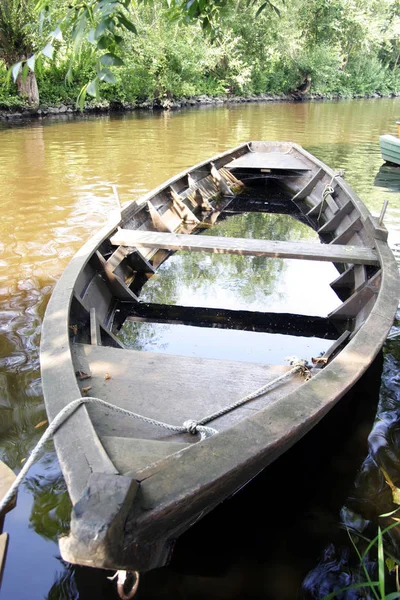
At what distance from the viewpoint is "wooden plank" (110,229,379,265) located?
12.2ft

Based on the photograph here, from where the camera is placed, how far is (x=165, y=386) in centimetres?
238

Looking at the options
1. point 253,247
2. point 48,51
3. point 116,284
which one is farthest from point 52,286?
point 48,51

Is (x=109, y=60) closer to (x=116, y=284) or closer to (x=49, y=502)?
(x=49, y=502)

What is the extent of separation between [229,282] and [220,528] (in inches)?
117

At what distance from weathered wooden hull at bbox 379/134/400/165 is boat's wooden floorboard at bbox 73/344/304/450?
9.40 meters

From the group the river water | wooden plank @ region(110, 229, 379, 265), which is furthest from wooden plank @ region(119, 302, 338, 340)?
wooden plank @ region(110, 229, 379, 265)

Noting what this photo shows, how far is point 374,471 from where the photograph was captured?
8.13 feet

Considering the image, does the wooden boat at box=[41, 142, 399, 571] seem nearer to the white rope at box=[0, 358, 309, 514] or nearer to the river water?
the white rope at box=[0, 358, 309, 514]

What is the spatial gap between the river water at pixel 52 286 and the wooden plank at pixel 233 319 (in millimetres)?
243

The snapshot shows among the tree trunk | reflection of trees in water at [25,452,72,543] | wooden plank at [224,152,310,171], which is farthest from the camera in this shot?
the tree trunk

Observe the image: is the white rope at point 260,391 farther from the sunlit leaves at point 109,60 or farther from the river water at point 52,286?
the sunlit leaves at point 109,60

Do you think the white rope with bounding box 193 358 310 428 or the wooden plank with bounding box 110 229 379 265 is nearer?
the white rope with bounding box 193 358 310 428

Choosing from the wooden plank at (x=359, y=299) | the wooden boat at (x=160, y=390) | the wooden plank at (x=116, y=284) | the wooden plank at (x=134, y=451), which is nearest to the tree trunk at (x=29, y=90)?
the wooden boat at (x=160, y=390)

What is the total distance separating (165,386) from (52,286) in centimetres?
266
